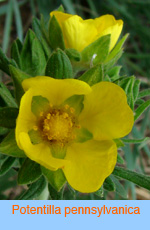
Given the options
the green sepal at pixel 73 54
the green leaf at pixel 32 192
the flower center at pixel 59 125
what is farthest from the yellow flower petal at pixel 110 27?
the green leaf at pixel 32 192

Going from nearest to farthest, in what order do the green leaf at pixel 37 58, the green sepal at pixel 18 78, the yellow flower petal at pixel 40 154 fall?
the yellow flower petal at pixel 40 154
the green sepal at pixel 18 78
the green leaf at pixel 37 58

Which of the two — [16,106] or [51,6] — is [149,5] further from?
[16,106]

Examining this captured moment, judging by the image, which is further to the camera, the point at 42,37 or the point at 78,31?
the point at 42,37

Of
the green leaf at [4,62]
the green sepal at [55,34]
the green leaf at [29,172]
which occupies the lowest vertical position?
the green leaf at [29,172]

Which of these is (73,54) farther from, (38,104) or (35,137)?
(35,137)

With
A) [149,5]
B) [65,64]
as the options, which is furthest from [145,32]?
[65,64]

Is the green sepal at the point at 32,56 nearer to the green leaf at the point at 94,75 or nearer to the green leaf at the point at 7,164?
the green leaf at the point at 94,75

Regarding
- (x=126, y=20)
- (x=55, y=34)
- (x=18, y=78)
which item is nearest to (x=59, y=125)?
(x=18, y=78)
